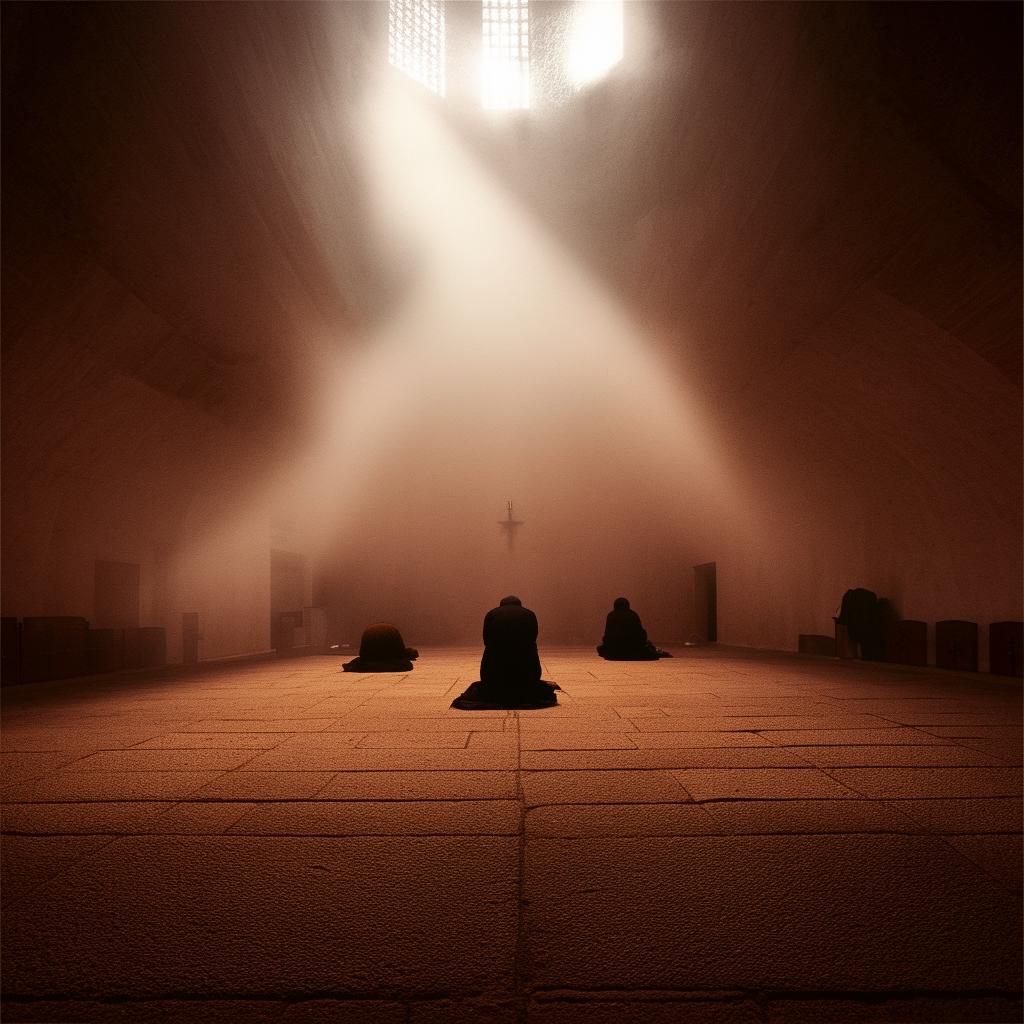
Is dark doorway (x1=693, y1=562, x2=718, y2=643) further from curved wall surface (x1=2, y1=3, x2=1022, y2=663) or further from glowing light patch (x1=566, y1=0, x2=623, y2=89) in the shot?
glowing light patch (x1=566, y1=0, x2=623, y2=89)

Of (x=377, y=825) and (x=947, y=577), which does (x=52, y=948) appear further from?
(x=947, y=577)

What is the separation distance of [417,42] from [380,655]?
983 cm

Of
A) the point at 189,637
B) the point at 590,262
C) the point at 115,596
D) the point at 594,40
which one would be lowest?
the point at 189,637

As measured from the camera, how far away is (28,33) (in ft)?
16.9

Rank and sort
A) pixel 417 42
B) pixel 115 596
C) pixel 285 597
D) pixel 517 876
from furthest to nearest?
pixel 285 597, pixel 115 596, pixel 417 42, pixel 517 876

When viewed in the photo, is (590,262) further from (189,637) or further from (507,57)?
(189,637)

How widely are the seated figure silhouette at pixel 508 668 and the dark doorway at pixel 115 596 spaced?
7609 mm

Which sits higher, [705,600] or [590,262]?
[590,262]

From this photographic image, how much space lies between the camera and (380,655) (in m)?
11.8

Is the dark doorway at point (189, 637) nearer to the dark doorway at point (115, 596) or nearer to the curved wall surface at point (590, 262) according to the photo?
the curved wall surface at point (590, 262)

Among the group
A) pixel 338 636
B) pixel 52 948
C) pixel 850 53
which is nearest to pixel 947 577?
pixel 850 53

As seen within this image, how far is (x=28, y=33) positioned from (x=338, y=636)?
56.8 feet

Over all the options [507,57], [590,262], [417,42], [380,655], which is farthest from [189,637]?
[507,57]

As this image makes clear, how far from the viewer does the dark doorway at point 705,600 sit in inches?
815
